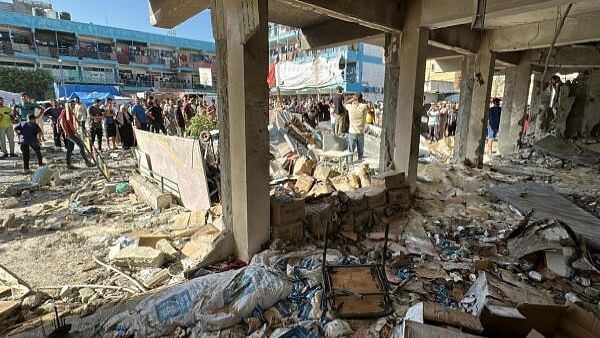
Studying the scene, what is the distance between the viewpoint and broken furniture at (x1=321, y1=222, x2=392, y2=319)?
7.80 feet

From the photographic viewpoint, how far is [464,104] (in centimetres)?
692

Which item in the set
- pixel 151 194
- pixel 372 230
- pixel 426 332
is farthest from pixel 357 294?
pixel 151 194

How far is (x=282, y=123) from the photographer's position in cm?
871

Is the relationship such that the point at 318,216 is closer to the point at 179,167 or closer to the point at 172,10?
the point at 179,167

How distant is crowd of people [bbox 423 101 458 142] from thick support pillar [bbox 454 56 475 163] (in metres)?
5.72

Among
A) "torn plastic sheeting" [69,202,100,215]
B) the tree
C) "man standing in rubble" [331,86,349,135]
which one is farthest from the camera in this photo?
the tree

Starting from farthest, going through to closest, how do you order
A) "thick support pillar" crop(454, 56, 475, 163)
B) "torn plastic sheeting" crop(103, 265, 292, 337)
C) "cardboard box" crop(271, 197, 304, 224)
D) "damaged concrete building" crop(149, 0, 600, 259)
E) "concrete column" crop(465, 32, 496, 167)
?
"thick support pillar" crop(454, 56, 475, 163) < "concrete column" crop(465, 32, 496, 167) < "cardboard box" crop(271, 197, 304, 224) < "damaged concrete building" crop(149, 0, 600, 259) < "torn plastic sheeting" crop(103, 265, 292, 337)

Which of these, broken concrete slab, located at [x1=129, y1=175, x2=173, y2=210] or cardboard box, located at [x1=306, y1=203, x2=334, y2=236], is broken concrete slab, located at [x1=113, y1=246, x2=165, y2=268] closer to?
cardboard box, located at [x1=306, y1=203, x2=334, y2=236]

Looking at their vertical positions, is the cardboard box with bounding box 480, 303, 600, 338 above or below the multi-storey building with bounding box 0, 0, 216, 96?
below

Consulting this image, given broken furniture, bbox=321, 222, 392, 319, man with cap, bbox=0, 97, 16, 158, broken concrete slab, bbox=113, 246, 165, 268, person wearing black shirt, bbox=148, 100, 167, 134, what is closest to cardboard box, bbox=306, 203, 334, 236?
broken furniture, bbox=321, 222, 392, 319

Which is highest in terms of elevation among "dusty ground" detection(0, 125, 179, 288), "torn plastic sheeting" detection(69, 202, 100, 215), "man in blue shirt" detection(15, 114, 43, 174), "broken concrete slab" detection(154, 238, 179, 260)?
"man in blue shirt" detection(15, 114, 43, 174)

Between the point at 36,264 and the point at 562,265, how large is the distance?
5809 millimetres

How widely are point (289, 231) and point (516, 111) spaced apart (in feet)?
27.9

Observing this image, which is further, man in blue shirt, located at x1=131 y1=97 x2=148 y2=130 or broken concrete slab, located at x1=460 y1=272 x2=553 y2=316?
man in blue shirt, located at x1=131 y1=97 x2=148 y2=130
